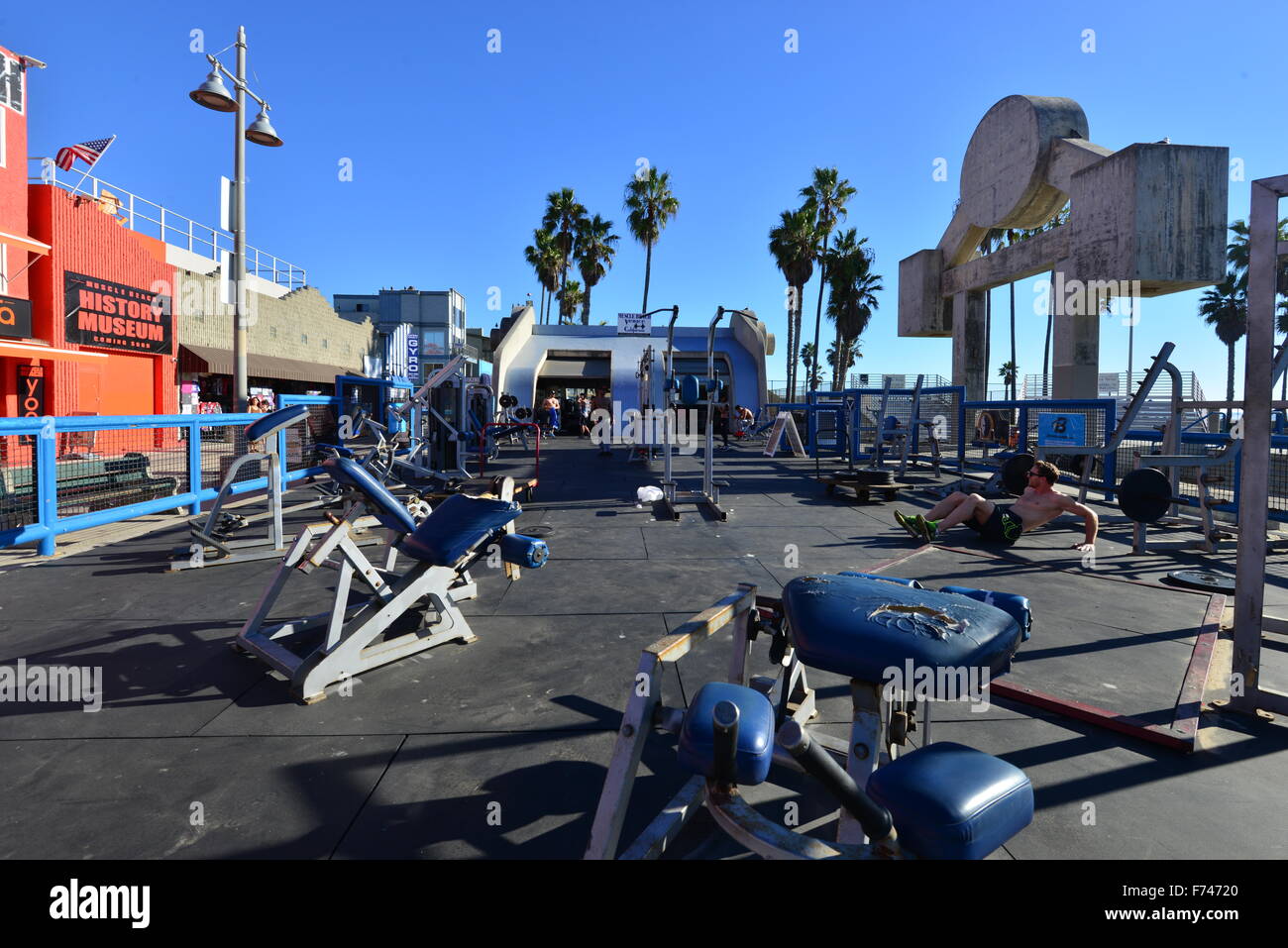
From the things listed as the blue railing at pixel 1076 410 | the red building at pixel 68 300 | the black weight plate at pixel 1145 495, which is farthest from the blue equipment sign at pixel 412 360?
the black weight plate at pixel 1145 495

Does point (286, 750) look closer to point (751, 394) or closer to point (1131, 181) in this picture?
point (1131, 181)

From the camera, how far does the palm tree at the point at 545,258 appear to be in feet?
142

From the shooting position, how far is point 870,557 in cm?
671

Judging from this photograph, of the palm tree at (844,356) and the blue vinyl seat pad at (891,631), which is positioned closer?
the blue vinyl seat pad at (891,631)

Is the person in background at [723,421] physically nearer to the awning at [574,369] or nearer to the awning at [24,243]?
the awning at [574,369]

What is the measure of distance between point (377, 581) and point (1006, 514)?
6.35 m

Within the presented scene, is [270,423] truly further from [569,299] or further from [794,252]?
[569,299]

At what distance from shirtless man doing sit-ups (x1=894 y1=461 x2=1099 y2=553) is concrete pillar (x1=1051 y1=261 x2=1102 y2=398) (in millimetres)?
8898

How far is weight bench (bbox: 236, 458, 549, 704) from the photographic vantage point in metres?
3.39

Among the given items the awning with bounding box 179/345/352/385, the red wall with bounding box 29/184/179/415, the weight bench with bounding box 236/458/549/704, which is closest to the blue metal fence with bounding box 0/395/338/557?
the weight bench with bounding box 236/458/549/704

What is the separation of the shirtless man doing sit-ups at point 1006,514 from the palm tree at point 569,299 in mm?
38674

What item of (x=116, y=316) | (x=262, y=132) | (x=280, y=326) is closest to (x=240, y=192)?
(x=262, y=132)

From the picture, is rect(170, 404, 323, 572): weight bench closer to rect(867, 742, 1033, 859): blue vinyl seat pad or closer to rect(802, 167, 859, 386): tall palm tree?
rect(867, 742, 1033, 859): blue vinyl seat pad
